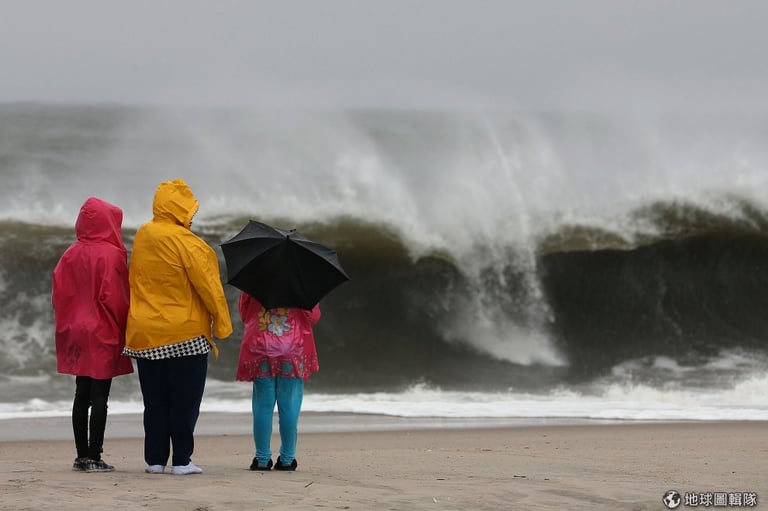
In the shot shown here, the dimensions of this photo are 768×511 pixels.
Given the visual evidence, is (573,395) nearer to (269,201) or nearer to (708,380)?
(708,380)

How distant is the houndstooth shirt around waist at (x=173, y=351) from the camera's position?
195 inches

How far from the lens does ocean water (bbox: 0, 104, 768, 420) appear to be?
448 inches

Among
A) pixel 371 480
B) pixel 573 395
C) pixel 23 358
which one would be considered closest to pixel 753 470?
pixel 371 480

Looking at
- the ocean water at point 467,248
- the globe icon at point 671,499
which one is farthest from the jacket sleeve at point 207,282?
the ocean water at point 467,248

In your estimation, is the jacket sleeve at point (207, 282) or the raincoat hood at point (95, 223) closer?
the jacket sleeve at point (207, 282)

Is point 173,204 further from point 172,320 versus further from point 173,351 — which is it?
point 173,351

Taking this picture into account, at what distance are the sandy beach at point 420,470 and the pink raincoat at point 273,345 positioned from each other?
48cm

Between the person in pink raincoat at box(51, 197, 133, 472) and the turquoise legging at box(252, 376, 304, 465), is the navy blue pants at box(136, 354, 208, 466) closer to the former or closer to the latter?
the person in pink raincoat at box(51, 197, 133, 472)

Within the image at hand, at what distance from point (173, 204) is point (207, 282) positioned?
39 cm

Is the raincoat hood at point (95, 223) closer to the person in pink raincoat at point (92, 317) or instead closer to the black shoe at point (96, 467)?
the person in pink raincoat at point (92, 317)

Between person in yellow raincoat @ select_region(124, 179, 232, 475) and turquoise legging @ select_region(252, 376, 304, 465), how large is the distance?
398 mm

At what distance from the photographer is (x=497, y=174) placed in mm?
16359

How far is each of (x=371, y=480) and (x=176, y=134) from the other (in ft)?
48.2

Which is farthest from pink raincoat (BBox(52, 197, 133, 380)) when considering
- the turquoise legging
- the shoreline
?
the shoreline
